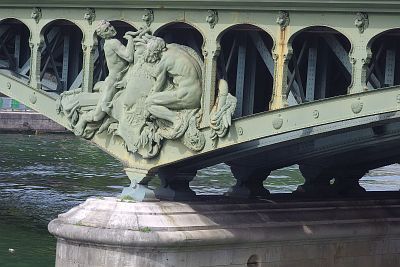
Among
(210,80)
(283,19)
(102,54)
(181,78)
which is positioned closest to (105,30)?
(102,54)

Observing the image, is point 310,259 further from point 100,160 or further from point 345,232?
point 100,160

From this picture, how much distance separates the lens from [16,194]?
45.2 meters

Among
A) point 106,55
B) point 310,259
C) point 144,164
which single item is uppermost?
point 106,55

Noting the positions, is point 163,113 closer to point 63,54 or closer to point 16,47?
point 63,54

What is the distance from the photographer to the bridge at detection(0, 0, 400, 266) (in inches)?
926

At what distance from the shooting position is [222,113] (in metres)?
25.2

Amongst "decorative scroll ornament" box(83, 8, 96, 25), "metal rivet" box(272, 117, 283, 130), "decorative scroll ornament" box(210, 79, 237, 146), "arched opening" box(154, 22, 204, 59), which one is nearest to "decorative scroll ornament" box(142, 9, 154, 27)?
"arched opening" box(154, 22, 204, 59)

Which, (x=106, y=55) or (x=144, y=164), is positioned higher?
(x=106, y=55)

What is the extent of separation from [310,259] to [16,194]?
17.8 m

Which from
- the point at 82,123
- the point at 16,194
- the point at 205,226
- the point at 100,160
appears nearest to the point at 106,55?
the point at 82,123

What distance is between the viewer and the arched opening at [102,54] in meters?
28.2

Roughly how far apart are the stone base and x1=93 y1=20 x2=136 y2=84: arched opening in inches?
108

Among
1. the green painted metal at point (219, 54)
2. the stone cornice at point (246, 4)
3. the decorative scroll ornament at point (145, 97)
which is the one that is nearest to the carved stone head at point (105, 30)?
the decorative scroll ornament at point (145, 97)

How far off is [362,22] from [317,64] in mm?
2286
